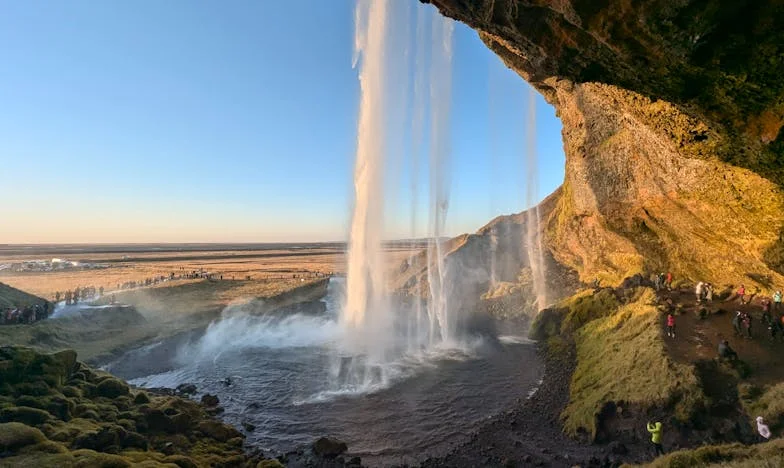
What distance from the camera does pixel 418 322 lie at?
130ft

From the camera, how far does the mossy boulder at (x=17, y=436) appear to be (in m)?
11.9

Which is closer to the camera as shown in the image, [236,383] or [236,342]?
[236,383]

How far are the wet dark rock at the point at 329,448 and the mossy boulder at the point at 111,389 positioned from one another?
10717 mm

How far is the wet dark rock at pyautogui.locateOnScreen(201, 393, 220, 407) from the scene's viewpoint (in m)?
21.7

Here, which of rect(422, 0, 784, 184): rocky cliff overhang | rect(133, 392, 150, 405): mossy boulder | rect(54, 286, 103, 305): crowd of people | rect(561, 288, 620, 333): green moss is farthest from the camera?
rect(54, 286, 103, 305): crowd of people

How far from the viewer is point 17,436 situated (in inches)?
484

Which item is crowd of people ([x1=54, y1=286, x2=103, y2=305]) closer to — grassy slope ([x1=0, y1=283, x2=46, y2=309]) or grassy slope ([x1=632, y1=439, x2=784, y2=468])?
grassy slope ([x1=0, y1=283, x2=46, y2=309])

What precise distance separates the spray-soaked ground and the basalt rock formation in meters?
14.0

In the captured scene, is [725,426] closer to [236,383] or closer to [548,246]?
[236,383]

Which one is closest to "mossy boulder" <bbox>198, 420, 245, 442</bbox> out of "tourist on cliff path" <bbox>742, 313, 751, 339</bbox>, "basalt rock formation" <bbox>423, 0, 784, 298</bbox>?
"basalt rock formation" <bbox>423, 0, 784, 298</bbox>

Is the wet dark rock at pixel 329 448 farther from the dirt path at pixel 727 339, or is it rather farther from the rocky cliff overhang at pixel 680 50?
the rocky cliff overhang at pixel 680 50

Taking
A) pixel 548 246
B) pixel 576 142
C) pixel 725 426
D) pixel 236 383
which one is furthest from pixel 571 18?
pixel 548 246

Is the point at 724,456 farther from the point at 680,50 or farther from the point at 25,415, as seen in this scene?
the point at 25,415

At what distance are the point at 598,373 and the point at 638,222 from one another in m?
14.2
